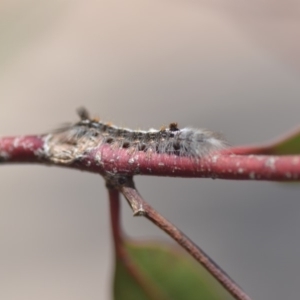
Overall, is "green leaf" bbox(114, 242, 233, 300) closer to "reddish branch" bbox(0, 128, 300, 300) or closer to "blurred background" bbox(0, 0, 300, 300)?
"reddish branch" bbox(0, 128, 300, 300)

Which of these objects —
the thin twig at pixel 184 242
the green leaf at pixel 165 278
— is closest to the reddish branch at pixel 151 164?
the thin twig at pixel 184 242

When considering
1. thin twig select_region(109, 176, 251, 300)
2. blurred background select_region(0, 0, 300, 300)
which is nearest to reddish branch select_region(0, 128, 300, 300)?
thin twig select_region(109, 176, 251, 300)

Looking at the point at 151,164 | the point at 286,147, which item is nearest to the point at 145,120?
the point at 286,147

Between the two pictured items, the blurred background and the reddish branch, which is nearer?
the reddish branch

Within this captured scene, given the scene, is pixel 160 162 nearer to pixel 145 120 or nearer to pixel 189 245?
pixel 189 245

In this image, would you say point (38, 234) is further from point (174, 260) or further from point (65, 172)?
point (174, 260)

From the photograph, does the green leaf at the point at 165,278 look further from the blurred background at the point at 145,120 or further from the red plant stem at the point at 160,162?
the blurred background at the point at 145,120
